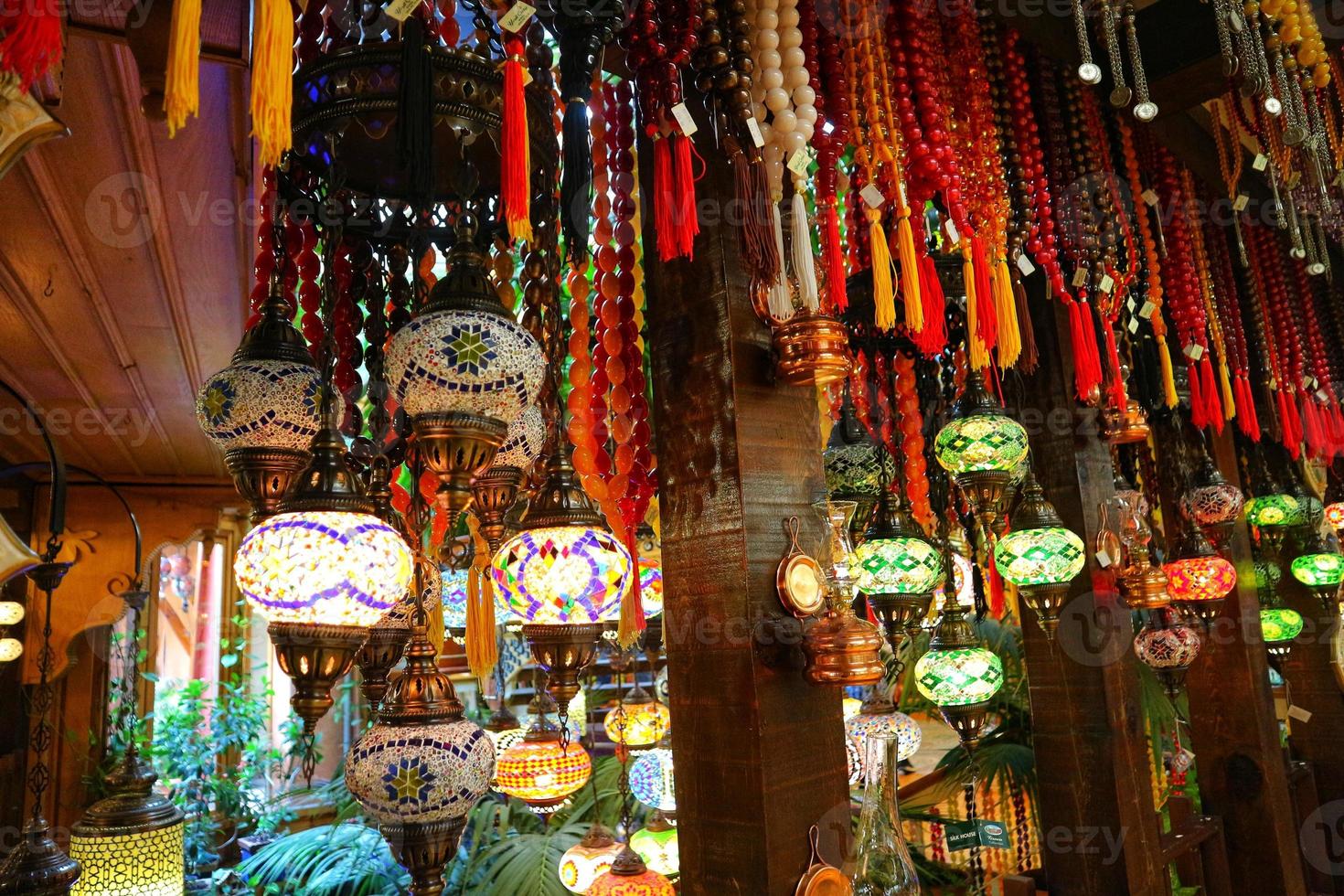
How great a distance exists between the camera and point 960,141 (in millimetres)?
2010

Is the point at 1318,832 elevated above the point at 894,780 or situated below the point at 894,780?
below

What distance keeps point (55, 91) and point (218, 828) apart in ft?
13.7

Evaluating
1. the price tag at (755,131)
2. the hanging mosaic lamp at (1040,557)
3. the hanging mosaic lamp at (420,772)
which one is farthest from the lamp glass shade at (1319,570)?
the hanging mosaic lamp at (420,772)

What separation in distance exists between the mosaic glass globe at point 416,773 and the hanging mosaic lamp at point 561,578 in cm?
19

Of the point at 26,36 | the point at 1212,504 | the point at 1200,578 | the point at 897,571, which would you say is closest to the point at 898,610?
the point at 897,571

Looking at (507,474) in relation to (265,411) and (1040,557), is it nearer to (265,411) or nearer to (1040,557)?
(265,411)

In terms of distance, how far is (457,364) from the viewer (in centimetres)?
101

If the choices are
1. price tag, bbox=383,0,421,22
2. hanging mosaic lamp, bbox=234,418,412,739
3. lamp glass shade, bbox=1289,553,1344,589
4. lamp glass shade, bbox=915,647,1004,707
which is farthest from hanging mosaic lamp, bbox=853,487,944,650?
lamp glass shade, bbox=1289,553,1344,589

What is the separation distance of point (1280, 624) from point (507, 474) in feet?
13.8

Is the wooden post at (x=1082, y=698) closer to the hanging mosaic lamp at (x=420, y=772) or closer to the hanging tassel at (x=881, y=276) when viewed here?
the hanging tassel at (x=881, y=276)

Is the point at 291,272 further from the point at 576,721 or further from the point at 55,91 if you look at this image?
the point at 576,721

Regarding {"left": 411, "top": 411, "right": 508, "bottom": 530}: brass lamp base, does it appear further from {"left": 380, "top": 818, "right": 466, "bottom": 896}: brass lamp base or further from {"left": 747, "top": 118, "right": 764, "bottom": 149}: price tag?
{"left": 747, "top": 118, "right": 764, "bottom": 149}: price tag

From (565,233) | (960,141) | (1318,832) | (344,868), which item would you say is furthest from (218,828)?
(1318,832)

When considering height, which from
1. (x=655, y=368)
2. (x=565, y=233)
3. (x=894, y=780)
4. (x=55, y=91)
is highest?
(x=55, y=91)
